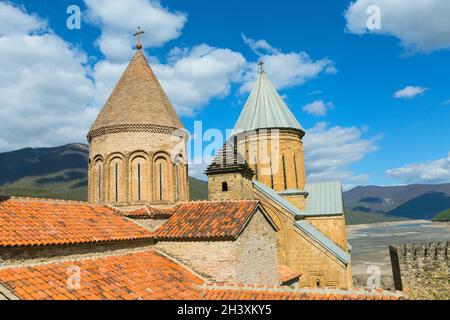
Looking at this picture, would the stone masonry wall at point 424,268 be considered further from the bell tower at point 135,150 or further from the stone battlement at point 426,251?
the bell tower at point 135,150

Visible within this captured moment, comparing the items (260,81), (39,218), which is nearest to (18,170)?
(260,81)

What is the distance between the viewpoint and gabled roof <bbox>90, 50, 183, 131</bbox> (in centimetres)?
1333

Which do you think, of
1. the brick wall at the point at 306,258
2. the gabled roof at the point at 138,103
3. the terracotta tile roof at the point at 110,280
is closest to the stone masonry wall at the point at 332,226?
the brick wall at the point at 306,258

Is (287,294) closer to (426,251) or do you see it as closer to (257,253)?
(257,253)

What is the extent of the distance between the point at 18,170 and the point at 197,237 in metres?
137

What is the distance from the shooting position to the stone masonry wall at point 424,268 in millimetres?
17953

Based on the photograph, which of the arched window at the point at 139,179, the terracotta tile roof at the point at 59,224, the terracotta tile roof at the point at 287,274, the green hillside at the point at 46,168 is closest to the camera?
the terracotta tile roof at the point at 59,224

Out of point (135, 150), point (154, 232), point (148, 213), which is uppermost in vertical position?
point (135, 150)

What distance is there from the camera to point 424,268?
18.3m

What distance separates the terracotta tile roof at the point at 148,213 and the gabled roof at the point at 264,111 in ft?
36.5

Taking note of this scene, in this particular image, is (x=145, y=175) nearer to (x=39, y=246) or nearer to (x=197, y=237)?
(x=197, y=237)

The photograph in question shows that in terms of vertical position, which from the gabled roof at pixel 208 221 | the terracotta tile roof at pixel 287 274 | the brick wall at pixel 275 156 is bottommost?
the terracotta tile roof at pixel 287 274

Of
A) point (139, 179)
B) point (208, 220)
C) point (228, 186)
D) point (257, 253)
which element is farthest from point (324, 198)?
point (139, 179)

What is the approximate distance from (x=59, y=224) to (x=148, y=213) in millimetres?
3114
